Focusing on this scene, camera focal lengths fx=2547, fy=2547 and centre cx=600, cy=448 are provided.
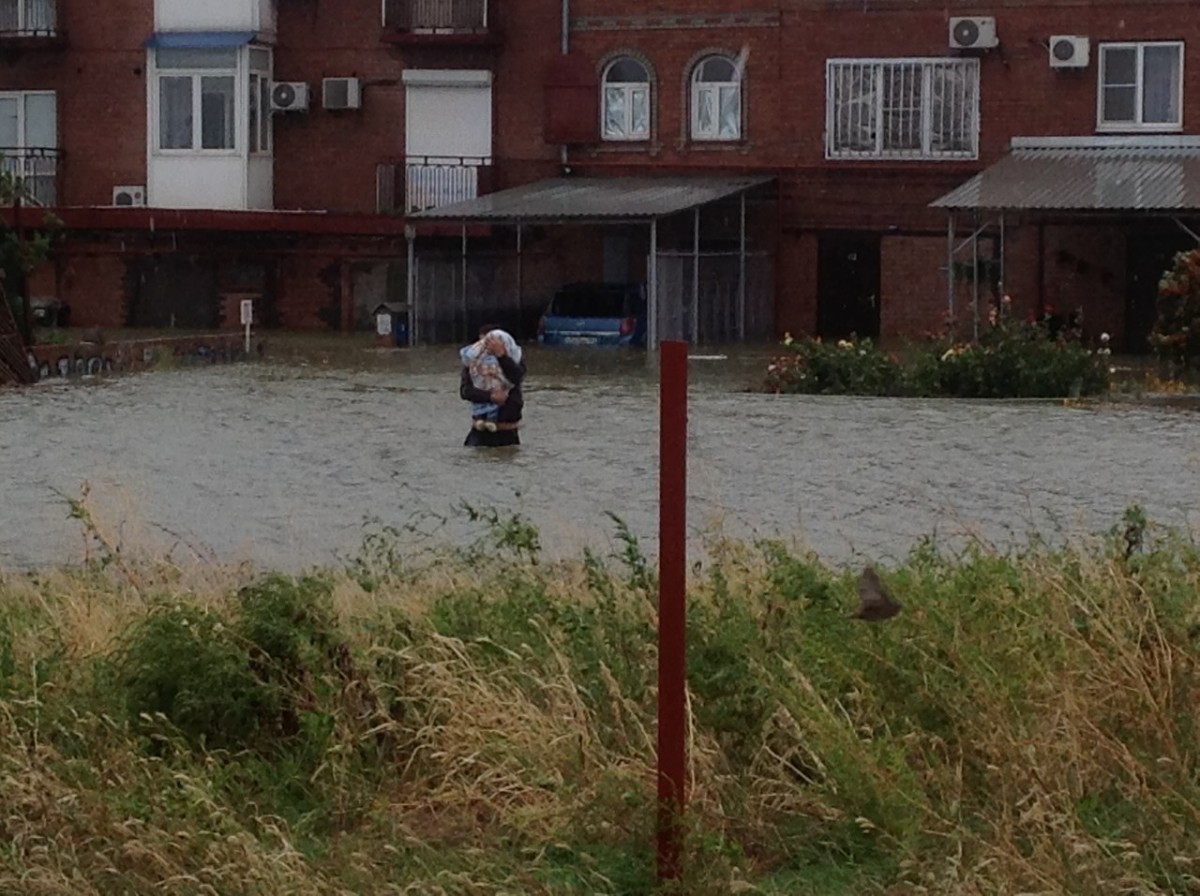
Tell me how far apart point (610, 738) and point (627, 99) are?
36.3m

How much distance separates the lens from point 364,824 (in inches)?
329

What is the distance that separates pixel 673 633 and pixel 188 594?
421 cm

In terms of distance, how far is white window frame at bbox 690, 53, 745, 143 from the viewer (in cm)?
4334

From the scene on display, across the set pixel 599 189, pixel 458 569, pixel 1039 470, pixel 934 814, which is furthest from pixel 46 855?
pixel 599 189

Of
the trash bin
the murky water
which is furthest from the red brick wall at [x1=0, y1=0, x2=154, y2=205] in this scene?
the murky water

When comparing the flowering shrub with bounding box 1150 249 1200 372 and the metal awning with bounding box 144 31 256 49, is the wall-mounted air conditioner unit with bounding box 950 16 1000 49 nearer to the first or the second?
the flowering shrub with bounding box 1150 249 1200 372

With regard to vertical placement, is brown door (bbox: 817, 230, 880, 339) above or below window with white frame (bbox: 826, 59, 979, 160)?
below

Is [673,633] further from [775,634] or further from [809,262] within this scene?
[809,262]

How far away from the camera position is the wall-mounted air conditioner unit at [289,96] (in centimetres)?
4631

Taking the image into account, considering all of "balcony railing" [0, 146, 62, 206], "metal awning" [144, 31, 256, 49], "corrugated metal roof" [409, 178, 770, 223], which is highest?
"metal awning" [144, 31, 256, 49]

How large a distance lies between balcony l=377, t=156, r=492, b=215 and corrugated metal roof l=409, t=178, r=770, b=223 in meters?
0.95

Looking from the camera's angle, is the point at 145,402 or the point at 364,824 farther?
the point at 145,402

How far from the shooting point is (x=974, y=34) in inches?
1613

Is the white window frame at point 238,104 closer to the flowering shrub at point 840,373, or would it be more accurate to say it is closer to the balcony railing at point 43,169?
the balcony railing at point 43,169
